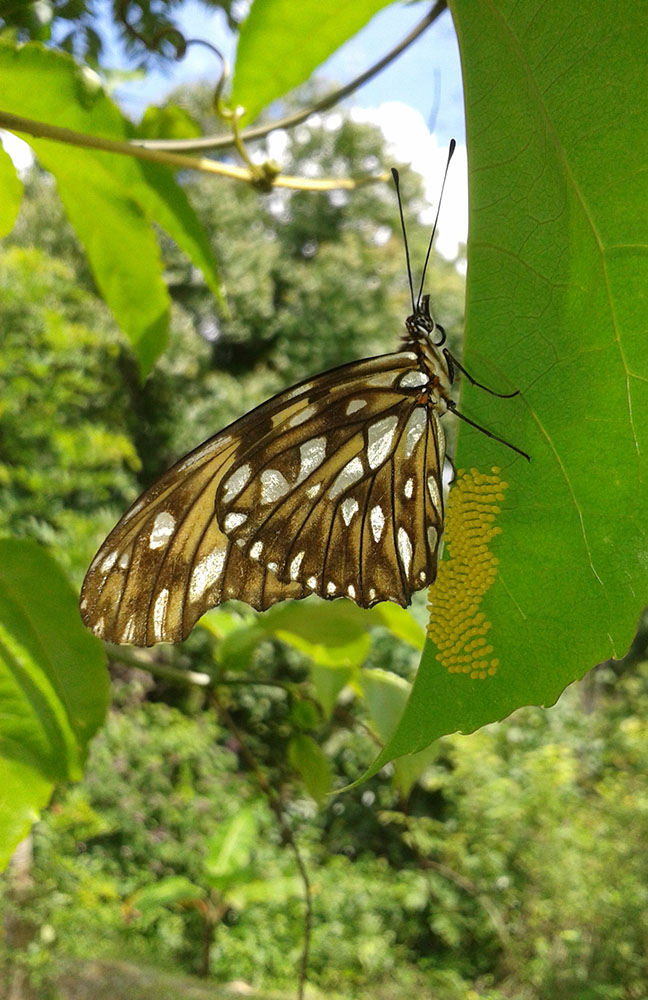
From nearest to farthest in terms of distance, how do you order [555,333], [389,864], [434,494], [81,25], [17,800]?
[555,333], [434,494], [17,800], [81,25], [389,864]

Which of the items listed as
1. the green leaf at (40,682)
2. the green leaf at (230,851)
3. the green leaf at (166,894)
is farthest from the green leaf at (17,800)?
the green leaf at (166,894)

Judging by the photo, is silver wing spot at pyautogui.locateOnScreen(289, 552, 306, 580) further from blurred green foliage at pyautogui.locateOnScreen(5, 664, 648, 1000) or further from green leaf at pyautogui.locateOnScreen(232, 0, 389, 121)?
blurred green foliage at pyautogui.locateOnScreen(5, 664, 648, 1000)

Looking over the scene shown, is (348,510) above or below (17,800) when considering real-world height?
above

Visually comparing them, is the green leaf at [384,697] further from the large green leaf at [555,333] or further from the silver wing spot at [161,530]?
the large green leaf at [555,333]

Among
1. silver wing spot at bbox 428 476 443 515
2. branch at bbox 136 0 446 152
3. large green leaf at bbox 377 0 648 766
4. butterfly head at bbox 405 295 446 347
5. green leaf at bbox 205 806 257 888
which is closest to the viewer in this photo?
large green leaf at bbox 377 0 648 766

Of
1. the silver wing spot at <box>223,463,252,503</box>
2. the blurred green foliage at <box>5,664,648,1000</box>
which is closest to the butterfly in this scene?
the silver wing spot at <box>223,463,252,503</box>

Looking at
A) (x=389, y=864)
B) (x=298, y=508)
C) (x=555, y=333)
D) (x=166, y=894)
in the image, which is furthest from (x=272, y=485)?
(x=389, y=864)

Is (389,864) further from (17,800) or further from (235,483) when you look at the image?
(235,483)
